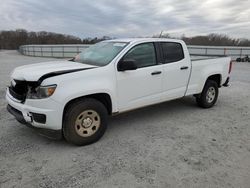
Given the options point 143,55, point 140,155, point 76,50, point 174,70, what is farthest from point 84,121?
point 76,50

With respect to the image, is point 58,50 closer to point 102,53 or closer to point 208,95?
point 208,95

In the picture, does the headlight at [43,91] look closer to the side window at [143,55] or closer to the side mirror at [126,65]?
the side mirror at [126,65]

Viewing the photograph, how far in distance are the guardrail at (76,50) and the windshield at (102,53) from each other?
1398cm

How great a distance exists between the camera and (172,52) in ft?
17.7

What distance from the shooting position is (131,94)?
4.59 meters

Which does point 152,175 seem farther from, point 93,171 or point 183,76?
point 183,76

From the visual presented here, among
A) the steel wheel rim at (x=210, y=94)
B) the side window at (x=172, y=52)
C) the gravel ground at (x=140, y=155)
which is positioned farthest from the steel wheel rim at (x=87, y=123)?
the steel wheel rim at (x=210, y=94)

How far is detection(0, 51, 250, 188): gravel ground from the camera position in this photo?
3.09m

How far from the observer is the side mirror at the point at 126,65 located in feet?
13.9

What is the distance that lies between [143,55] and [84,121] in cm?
179

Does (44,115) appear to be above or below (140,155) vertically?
above

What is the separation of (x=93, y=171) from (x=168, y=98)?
2641 mm

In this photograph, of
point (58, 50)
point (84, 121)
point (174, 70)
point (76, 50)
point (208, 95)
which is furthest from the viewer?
point (58, 50)

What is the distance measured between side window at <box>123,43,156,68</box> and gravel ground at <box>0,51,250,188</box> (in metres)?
1.28
